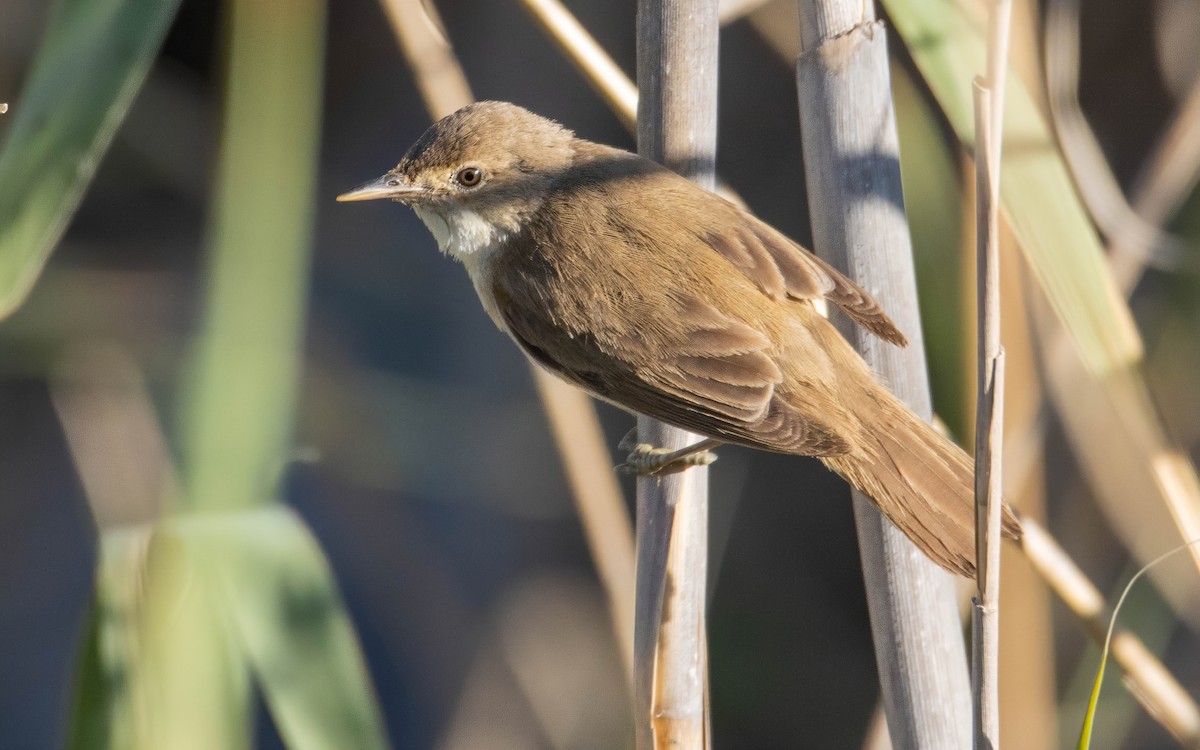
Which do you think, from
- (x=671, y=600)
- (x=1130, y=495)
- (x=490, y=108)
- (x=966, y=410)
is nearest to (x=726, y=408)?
(x=671, y=600)

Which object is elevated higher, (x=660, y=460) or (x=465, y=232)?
(x=465, y=232)

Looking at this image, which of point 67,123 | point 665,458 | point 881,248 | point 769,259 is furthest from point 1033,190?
point 67,123

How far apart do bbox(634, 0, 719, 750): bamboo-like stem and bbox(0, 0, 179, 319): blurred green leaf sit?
0.70 m

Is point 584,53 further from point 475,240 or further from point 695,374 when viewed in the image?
point 695,374

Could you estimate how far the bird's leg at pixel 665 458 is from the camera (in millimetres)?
1604

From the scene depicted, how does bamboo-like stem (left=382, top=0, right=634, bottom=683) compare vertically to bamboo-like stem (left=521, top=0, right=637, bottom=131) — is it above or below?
below

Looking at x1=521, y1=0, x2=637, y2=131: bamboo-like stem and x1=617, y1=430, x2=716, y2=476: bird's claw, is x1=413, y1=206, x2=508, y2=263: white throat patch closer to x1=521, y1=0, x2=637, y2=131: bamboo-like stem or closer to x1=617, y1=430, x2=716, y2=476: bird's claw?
x1=521, y1=0, x2=637, y2=131: bamboo-like stem

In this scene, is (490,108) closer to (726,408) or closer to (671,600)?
(726,408)

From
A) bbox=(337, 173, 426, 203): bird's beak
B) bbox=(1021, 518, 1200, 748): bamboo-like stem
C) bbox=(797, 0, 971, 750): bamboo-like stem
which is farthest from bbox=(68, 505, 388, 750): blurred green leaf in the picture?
bbox=(1021, 518, 1200, 748): bamboo-like stem

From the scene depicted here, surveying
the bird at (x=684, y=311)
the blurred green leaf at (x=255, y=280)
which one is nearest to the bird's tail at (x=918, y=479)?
the bird at (x=684, y=311)

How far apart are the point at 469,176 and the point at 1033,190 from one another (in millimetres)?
949

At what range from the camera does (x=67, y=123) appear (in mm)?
1464

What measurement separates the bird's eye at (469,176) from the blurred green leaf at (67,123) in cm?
57

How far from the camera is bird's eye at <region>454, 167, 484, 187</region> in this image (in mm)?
1917
